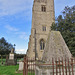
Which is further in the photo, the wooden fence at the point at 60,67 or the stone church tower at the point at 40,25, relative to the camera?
the stone church tower at the point at 40,25

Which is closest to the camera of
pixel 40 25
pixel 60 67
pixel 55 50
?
pixel 60 67

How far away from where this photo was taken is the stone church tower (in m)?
21.4

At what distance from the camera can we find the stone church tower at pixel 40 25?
70.3ft

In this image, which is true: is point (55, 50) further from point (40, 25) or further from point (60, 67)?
point (40, 25)

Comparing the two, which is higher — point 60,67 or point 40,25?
point 40,25

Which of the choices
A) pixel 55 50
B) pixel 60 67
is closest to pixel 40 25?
pixel 55 50

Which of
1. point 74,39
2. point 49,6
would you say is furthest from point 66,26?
point 49,6

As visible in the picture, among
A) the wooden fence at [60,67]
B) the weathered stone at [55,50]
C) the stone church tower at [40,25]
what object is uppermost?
the stone church tower at [40,25]

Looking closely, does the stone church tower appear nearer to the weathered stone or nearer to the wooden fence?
the weathered stone

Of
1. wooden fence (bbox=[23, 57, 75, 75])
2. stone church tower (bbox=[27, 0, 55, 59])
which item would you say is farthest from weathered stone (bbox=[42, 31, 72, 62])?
stone church tower (bbox=[27, 0, 55, 59])

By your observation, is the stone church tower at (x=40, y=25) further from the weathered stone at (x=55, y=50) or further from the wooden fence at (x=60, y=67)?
the wooden fence at (x=60, y=67)

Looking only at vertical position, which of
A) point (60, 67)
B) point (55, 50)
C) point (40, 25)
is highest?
point (40, 25)

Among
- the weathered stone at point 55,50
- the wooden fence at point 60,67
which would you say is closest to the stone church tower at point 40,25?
the weathered stone at point 55,50

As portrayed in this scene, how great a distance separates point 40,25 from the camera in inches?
933
